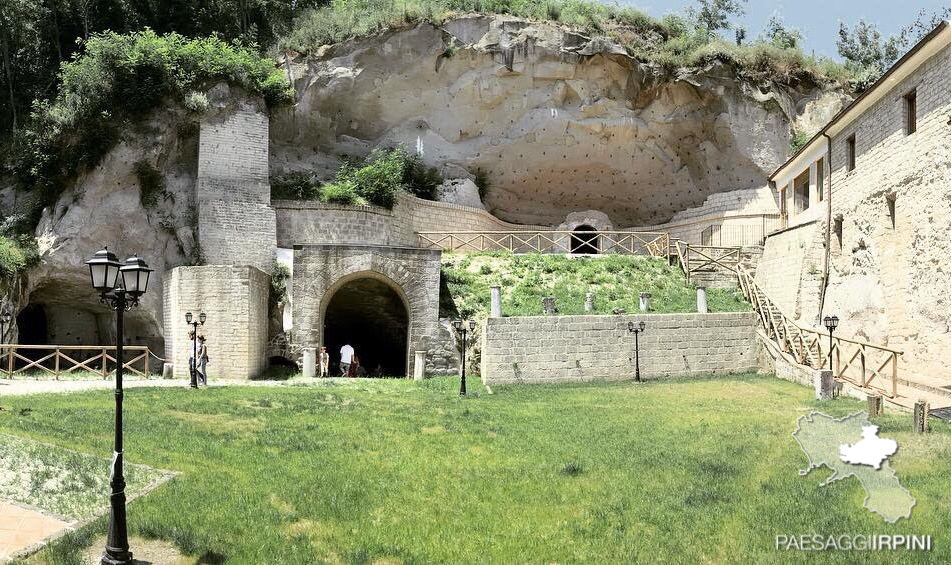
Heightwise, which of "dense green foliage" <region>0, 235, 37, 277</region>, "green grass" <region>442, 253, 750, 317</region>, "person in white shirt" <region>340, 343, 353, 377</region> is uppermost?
"dense green foliage" <region>0, 235, 37, 277</region>

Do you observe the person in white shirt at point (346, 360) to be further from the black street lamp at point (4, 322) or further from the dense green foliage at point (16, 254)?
the dense green foliage at point (16, 254)

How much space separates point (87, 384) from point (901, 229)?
17870mm

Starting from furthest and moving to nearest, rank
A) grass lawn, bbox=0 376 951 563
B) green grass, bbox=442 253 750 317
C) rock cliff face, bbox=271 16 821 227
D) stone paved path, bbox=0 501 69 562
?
1. rock cliff face, bbox=271 16 821 227
2. green grass, bbox=442 253 750 317
3. grass lawn, bbox=0 376 951 563
4. stone paved path, bbox=0 501 69 562

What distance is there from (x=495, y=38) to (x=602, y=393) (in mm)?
18545

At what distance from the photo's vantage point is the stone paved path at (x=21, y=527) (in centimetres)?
591

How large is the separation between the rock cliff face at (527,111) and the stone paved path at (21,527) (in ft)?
74.8

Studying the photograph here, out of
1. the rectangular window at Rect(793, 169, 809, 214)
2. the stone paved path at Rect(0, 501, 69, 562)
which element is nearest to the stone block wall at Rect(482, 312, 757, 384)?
the rectangular window at Rect(793, 169, 809, 214)

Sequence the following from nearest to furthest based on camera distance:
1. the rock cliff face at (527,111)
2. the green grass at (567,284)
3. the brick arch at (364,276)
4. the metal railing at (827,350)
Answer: the metal railing at (827,350)
the brick arch at (364,276)
the green grass at (567,284)
the rock cliff face at (527,111)

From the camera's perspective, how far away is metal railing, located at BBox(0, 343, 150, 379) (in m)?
16.5

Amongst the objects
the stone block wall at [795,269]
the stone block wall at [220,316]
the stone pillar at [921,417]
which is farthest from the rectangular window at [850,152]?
the stone block wall at [220,316]

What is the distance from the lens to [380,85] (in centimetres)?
2884

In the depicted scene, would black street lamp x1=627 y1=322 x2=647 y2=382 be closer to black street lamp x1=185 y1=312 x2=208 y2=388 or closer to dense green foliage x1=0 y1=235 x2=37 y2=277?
black street lamp x1=185 y1=312 x2=208 y2=388

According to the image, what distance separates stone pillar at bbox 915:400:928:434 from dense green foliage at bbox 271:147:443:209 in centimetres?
1975

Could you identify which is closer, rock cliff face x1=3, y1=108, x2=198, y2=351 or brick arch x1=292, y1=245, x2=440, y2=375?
brick arch x1=292, y1=245, x2=440, y2=375
